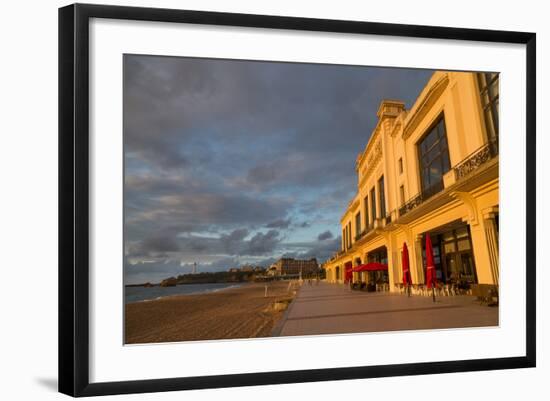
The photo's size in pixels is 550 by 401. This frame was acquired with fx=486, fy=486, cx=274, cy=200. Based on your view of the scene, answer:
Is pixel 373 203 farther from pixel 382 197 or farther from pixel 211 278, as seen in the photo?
pixel 211 278

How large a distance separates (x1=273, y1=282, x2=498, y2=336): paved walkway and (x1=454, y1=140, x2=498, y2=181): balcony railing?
169 centimetres

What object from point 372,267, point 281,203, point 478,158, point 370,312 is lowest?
point 370,312

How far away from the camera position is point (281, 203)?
579 centimetres

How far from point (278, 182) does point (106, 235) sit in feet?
6.58

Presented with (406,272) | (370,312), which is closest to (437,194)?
(406,272)

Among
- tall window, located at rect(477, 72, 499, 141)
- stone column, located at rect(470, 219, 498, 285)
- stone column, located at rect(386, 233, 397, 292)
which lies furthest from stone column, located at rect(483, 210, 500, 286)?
stone column, located at rect(386, 233, 397, 292)

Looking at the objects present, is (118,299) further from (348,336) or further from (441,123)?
(441,123)

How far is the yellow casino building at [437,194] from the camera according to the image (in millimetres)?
6262

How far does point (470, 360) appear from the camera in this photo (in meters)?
6.01

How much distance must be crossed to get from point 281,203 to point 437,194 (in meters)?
2.45

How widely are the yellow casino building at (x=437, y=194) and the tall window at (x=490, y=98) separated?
0.04 feet

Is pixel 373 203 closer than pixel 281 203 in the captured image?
No

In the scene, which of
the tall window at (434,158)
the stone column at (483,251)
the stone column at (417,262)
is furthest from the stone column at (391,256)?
the stone column at (483,251)

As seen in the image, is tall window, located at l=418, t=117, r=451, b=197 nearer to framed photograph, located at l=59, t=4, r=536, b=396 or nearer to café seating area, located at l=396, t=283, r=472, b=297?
framed photograph, located at l=59, t=4, r=536, b=396
